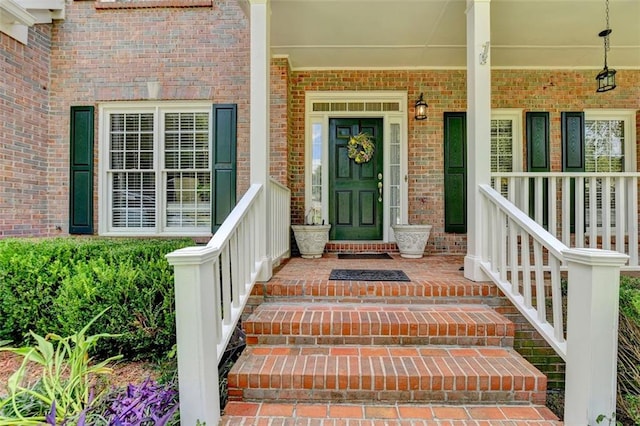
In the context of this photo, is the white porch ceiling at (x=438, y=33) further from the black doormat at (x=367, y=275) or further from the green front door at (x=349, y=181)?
the black doormat at (x=367, y=275)

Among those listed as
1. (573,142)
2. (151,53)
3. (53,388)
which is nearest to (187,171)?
(151,53)

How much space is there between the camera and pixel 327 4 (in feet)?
11.4

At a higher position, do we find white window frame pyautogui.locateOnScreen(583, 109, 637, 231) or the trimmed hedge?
white window frame pyautogui.locateOnScreen(583, 109, 637, 231)

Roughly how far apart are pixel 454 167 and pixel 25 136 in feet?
19.1

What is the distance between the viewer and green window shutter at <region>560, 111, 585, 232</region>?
5.02 meters

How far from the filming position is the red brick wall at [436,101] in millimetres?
5047

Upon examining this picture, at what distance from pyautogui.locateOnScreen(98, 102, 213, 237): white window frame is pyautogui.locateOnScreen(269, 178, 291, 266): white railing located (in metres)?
1.36

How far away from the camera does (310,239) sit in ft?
14.4

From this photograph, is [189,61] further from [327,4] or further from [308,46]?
[327,4]

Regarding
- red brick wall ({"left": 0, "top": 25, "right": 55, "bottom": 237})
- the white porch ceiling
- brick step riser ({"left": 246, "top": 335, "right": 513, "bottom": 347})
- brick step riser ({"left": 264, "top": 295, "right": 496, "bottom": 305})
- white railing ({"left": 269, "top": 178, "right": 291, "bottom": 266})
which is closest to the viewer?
brick step riser ({"left": 246, "top": 335, "right": 513, "bottom": 347})

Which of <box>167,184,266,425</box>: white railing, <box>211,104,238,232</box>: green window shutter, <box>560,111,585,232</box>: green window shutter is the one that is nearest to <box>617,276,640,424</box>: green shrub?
<box>167,184,266,425</box>: white railing

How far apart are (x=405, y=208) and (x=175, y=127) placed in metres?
3.52

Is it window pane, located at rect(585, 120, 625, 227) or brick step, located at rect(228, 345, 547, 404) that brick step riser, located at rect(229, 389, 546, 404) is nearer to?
brick step, located at rect(228, 345, 547, 404)

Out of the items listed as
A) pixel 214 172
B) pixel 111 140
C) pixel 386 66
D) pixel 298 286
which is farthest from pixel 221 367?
pixel 386 66
